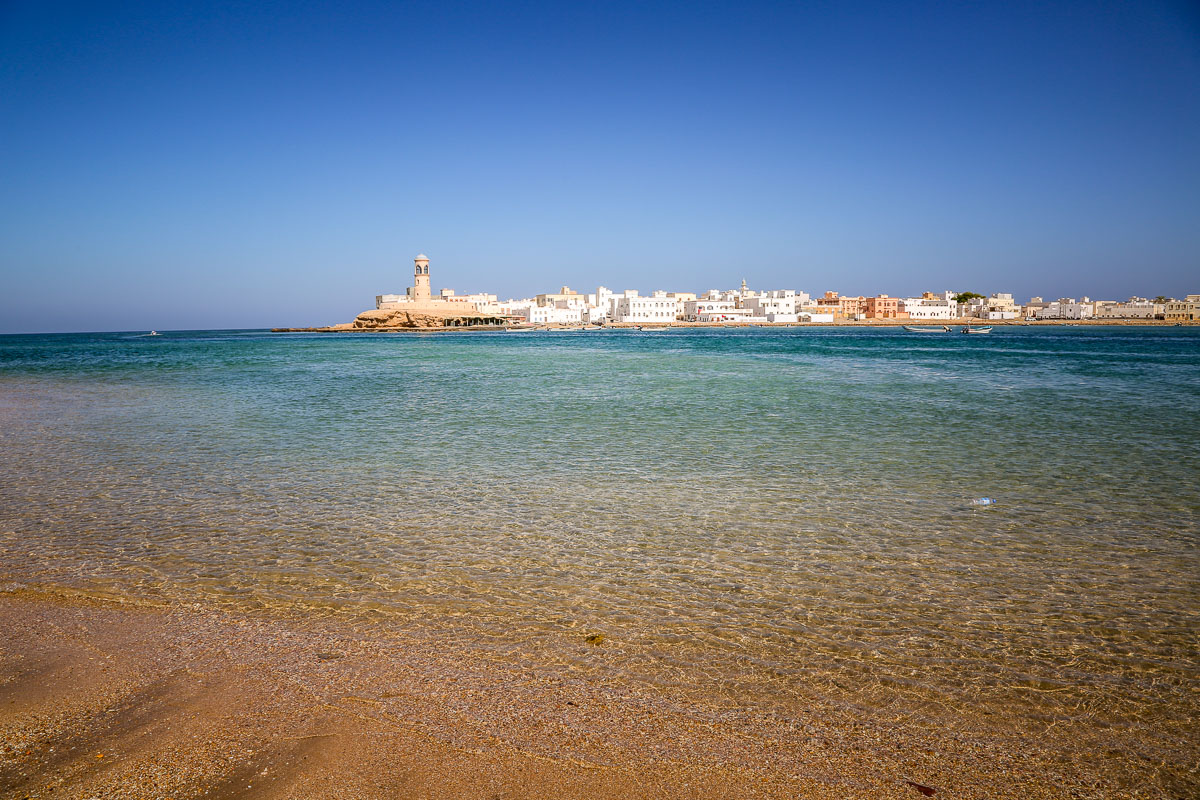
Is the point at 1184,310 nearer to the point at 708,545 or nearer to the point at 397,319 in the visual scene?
the point at 397,319

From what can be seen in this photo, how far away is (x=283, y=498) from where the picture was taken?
263 inches

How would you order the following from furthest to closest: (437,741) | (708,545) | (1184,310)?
1. (1184,310)
2. (708,545)
3. (437,741)

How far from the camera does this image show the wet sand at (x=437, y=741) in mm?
2332

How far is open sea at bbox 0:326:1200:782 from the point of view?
3.25 meters

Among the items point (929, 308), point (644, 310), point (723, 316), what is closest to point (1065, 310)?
point (929, 308)

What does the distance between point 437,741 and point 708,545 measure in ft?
10.0

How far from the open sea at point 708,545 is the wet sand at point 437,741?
204mm

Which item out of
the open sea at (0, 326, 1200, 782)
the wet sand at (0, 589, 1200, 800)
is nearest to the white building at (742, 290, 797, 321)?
the open sea at (0, 326, 1200, 782)

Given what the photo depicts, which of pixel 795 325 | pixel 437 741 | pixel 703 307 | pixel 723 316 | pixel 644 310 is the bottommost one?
pixel 437 741

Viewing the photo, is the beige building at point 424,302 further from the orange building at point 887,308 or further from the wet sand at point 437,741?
the wet sand at point 437,741

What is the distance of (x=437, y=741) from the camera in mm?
2580

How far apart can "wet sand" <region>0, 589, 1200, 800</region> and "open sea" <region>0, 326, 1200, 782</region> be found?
204mm

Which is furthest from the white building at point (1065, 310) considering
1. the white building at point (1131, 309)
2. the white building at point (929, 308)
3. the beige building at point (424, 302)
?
the beige building at point (424, 302)

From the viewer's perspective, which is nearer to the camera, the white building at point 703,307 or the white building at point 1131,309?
the white building at point 1131,309
